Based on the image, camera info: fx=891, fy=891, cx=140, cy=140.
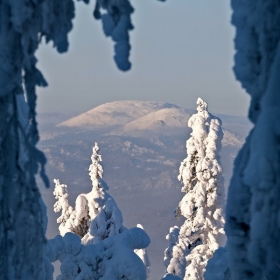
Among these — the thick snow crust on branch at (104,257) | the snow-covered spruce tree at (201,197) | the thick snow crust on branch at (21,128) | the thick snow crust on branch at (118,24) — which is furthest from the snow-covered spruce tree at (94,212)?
the thick snow crust on branch at (118,24)

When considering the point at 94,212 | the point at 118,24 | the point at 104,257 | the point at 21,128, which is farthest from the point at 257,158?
the point at 94,212

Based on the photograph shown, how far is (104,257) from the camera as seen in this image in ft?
66.9

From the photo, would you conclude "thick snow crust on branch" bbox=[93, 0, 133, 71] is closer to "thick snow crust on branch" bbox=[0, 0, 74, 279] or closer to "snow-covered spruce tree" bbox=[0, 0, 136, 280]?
"snow-covered spruce tree" bbox=[0, 0, 136, 280]

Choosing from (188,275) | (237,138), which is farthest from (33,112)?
(237,138)

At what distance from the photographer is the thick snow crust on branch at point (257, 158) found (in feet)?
13.5

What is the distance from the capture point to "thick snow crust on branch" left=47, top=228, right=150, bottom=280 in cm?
1853

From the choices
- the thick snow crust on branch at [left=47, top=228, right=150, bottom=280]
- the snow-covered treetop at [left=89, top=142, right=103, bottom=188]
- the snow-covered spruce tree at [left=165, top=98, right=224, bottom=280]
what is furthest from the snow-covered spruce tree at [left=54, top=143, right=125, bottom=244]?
the thick snow crust on branch at [left=47, top=228, right=150, bottom=280]

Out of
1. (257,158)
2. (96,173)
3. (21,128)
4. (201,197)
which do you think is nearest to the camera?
(257,158)

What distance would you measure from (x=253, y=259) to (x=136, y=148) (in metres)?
174

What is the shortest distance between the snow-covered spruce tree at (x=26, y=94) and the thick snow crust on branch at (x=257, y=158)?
62 cm

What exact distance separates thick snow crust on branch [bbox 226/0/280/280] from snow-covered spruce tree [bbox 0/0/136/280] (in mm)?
618

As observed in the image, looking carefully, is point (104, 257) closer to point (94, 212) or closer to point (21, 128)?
point (94, 212)

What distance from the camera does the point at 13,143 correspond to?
5.82 metres

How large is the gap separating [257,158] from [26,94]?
1.72 meters
